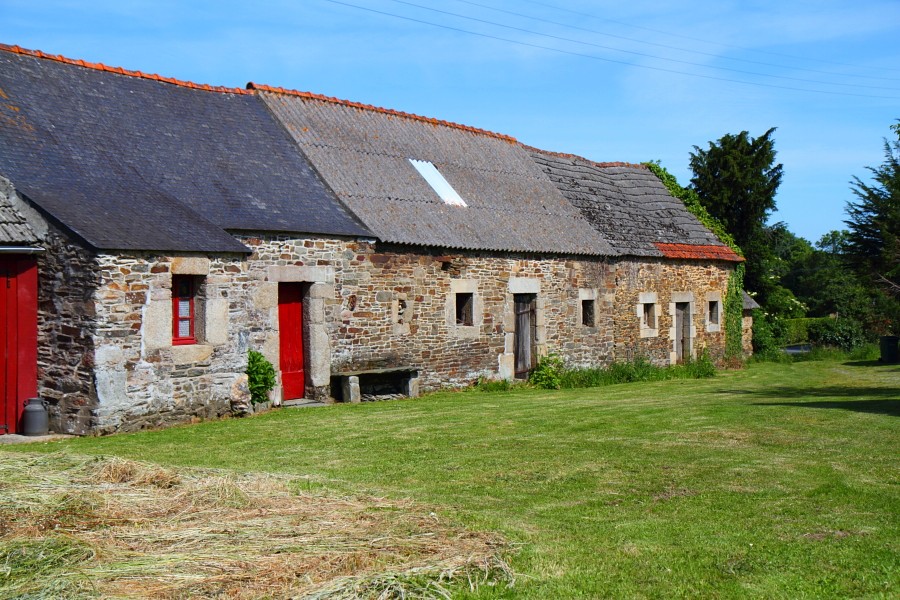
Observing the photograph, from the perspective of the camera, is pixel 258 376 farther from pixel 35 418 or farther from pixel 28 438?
pixel 28 438

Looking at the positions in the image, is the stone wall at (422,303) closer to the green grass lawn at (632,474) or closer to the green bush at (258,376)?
the green bush at (258,376)

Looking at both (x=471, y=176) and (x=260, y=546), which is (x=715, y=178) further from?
(x=260, y=546)

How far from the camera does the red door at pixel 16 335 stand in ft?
37.1

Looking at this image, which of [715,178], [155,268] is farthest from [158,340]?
[715,178]

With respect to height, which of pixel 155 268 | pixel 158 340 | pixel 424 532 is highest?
pixel 155 268

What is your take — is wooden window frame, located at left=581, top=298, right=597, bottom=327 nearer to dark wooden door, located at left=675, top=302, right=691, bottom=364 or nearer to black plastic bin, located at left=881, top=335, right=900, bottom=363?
dark wooden door, located at left=675, top=302, right=691, bottom=364

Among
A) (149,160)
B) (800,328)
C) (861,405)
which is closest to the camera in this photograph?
(861,405)

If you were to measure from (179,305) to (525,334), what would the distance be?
26.8ft

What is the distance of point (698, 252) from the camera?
75.3 feet

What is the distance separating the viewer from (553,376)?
61.0 feet

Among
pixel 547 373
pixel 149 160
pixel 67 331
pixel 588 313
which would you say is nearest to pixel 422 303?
pixel 547 373

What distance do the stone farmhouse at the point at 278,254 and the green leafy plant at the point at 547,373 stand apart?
21cm

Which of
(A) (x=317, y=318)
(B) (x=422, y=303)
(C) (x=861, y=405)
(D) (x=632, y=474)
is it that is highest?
(B) (x=422, y=303)

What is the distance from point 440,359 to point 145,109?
252 inches
